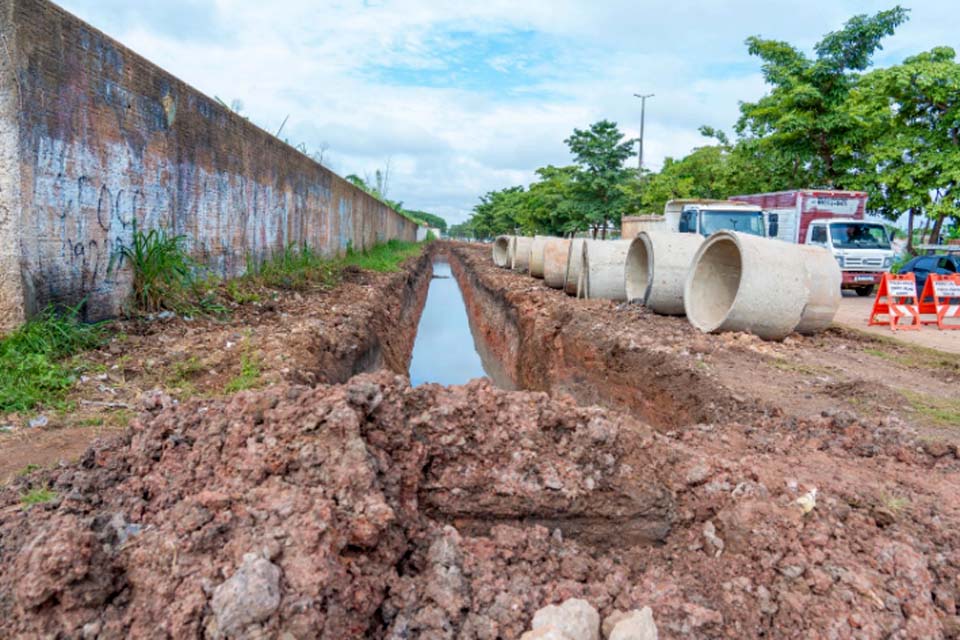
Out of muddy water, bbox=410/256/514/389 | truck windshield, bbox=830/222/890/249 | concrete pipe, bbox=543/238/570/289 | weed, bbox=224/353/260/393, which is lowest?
muddy water, bbox=410/256/514/389

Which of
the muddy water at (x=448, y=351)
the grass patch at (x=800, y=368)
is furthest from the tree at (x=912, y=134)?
the grass patch at (x=800, y=368)

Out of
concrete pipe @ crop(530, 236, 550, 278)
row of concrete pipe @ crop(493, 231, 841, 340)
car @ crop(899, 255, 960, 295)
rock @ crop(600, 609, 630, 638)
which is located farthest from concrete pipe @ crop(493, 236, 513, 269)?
rock @ crop(600, 609, 630, 638)

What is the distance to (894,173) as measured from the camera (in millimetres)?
18328

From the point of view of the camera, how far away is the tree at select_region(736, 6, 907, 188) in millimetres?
18672

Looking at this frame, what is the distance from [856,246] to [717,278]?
899 centimetres

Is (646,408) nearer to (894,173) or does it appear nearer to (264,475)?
(264,475)

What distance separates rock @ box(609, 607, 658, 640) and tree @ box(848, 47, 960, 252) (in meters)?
19.9

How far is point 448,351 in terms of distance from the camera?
45.9 feet

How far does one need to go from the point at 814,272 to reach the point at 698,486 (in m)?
5.76

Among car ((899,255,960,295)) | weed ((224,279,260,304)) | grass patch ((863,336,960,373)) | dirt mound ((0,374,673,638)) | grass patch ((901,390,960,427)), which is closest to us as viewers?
dirt mound ((0,374,673,638))

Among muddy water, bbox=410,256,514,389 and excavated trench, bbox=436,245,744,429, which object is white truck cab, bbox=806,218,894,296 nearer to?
excavated trench, bbox=436,245,744,429

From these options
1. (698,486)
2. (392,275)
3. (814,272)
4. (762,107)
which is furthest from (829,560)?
(762,107)

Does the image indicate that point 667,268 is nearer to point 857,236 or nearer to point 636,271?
point 636,271

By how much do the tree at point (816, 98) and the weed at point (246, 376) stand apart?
19.2m
